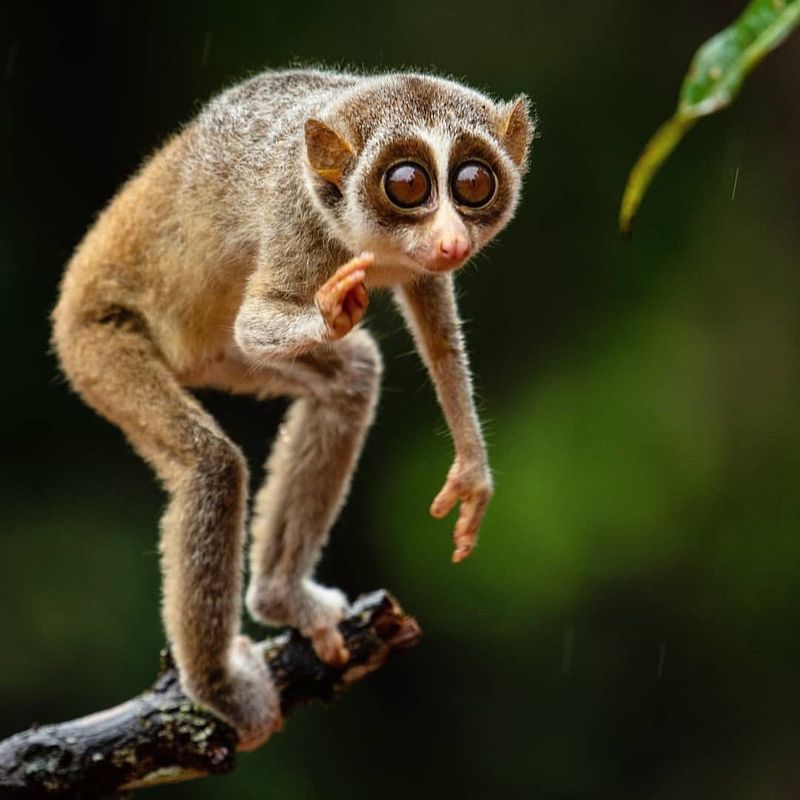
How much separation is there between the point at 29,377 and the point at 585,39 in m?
3.43

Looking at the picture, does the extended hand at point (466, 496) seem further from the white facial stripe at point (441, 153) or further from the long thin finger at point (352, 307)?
the white facial stripe at point (441, 153)

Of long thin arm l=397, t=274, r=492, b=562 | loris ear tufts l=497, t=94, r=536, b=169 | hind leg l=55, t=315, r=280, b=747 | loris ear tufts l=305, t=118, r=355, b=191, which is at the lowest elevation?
hind leg l=55, t=315, r=280, b=747

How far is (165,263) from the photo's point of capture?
4086mm

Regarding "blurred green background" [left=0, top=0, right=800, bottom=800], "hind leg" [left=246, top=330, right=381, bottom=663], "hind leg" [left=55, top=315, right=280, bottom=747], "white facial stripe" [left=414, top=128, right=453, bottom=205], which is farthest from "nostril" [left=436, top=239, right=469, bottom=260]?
"blurred green background" [left=0, top=0, right=800, bottom=800]

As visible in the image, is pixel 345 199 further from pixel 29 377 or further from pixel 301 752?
pixel 301 752

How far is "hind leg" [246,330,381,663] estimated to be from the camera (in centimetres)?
427

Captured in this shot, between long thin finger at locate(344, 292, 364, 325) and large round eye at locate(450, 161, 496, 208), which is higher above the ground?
large round eye at locate(450, 161, 496, 208)

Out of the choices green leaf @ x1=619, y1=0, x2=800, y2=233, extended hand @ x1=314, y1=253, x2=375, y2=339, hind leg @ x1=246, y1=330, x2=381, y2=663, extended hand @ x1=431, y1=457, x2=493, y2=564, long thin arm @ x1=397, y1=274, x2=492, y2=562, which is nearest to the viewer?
green leaf @ x1=619, y1=0, x2=800, y2=233

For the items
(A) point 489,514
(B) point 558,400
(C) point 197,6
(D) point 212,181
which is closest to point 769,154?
(B) point 558,400

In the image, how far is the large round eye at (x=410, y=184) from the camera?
10.0ft

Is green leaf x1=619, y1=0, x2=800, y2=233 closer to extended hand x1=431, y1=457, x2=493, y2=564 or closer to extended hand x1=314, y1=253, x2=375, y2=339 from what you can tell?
extended hand x1=314, y1=253, x2=375, y2=339

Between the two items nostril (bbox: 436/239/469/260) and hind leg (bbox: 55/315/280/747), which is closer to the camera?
nostril (bbox: 436/239/469/260)

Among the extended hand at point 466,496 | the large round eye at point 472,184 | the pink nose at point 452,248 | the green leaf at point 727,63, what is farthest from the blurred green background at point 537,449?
the green leaf at point 727,63

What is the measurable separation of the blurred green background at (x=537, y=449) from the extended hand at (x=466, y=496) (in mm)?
3327
